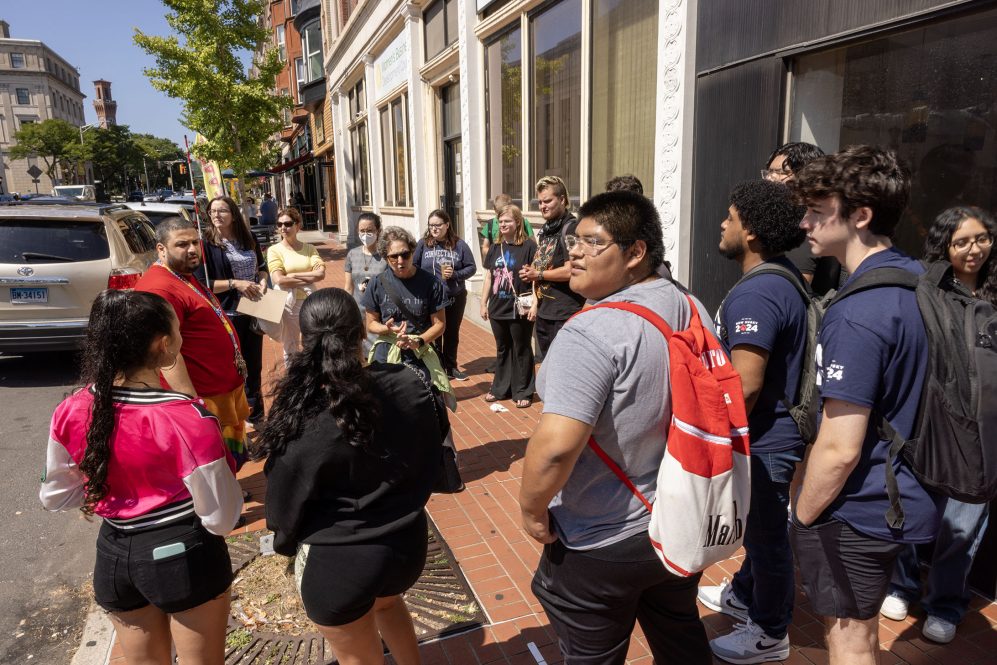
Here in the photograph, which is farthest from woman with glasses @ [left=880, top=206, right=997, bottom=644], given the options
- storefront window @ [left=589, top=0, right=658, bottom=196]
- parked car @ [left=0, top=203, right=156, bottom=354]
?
parked car @ [left=0, top=203, right=156, bottom=354]

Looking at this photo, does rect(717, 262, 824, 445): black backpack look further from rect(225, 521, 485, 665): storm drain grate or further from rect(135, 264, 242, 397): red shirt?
rect(135, 264, 242, 397): red shirt

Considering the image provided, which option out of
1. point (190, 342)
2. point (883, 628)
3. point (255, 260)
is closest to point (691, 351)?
point (883, 628)

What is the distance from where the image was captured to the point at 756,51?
4652 millimetres

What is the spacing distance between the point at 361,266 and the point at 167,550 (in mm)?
4038

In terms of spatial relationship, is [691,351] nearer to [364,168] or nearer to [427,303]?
[427,303]

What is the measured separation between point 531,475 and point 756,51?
13.9 ft

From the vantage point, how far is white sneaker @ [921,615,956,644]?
2.81 metres

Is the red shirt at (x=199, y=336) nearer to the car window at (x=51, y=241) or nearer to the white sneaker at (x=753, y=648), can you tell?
the white sneaker at (x=753, y=648)

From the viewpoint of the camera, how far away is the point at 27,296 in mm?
7055

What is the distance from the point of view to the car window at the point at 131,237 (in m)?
7.66

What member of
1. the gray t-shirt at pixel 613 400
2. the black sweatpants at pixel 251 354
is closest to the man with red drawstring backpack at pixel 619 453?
the gray t-shirt at pixel 613 400

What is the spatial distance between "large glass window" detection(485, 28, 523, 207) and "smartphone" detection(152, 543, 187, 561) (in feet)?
24.4

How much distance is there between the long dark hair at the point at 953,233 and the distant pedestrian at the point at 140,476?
3.27m

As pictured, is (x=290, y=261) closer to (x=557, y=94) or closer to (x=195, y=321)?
(x=195, y=321)
